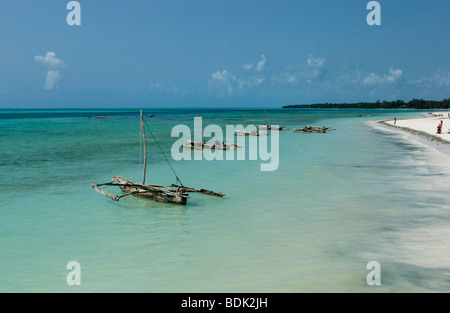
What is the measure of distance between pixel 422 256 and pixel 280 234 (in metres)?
3.98

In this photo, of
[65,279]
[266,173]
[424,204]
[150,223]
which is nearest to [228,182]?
[266,173]

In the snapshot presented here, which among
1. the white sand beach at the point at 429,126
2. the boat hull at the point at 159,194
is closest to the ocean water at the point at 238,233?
the boat hull at the point at 159,194

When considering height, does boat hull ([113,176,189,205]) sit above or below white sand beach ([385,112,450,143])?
below

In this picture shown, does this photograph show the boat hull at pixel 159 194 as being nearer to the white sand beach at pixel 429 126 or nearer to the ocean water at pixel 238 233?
the ocean water at pixel 238 233

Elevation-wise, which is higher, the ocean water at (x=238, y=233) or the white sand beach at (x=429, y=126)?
the white sand beach at (x=429, y=126)

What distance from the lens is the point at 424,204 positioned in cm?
1520

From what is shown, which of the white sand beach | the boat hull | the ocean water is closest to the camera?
the ocean water

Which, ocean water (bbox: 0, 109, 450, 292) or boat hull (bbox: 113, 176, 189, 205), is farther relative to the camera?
boat hull (bbox: 113, 176, 189, 205)

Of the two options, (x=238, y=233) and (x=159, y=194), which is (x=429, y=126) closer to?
(x=159, y=194)

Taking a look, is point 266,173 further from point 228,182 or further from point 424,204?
point 424,204

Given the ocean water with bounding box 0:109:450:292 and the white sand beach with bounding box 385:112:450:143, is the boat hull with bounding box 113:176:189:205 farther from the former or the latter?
the white sand beach with bounding box 385:112:450:143

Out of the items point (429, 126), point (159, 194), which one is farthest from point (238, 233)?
point (429, 126)

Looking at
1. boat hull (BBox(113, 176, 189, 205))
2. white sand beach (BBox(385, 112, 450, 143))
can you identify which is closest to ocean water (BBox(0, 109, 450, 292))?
boat hull (BBox(113, 176, 189, 205))
